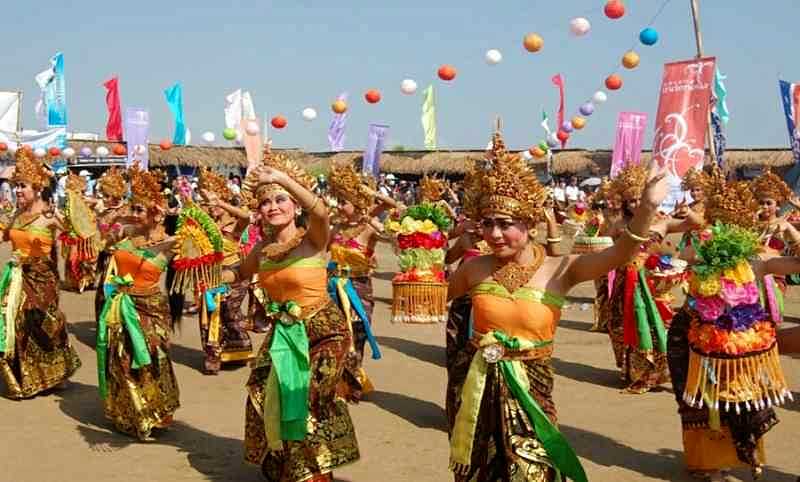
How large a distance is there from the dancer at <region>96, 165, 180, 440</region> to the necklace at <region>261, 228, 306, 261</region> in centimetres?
180

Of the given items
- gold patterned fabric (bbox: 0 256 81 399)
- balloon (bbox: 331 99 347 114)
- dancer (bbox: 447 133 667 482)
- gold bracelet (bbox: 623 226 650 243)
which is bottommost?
gold patterned fabric (bbox: 0 256 81 399)

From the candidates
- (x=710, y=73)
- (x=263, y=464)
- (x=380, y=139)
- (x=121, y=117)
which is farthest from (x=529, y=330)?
(x=121, y=117)

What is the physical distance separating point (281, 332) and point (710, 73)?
10178mm

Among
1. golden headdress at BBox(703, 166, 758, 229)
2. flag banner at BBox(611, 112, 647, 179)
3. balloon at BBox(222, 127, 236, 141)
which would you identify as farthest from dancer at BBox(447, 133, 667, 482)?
flag banner at BBox(611, 112, 647, 179)

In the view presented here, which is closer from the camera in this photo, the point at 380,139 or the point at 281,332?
the point at 281,332

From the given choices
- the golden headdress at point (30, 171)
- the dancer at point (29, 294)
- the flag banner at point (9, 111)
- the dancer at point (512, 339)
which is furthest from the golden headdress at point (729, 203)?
the flag banner at point (9, 111)

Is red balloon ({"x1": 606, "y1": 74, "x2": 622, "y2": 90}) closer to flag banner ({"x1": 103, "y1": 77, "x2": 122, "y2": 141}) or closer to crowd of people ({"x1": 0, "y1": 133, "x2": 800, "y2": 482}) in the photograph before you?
crowd of people ({"x1": 0, "y1": 133, "x2": 800, "y2": 482})

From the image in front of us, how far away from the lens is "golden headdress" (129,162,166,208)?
6.28 meters

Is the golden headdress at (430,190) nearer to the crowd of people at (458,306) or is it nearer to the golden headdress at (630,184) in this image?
the crowd of people at (458,306)

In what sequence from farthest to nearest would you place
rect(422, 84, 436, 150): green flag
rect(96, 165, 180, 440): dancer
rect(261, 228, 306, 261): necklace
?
1. rect(422, 84, 436, 150): green flag
2. rect(96, 165, 180, 440): dancer
3. rect(261, 228, 306, 261): necklace

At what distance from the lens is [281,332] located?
4.57 metres

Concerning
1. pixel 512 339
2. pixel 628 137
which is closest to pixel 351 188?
pixel 512 339

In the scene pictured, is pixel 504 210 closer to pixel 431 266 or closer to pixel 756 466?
pixel 756 466

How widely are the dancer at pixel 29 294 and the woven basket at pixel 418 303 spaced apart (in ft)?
10.8
